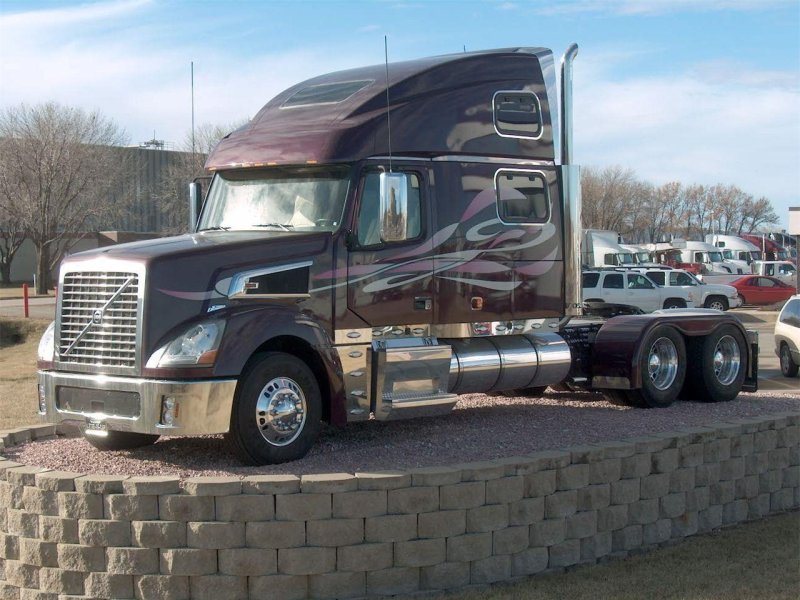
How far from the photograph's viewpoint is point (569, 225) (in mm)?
10562

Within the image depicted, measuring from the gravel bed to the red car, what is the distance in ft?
97.1

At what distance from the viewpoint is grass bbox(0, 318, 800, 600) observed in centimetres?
723

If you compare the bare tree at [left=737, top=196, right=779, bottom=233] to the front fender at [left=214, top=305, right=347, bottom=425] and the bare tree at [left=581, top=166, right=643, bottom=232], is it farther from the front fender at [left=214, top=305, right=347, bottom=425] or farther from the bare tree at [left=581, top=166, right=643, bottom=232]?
the front fender at [left=214, top=305, right=347, bottom=425]

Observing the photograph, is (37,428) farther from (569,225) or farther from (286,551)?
(569,225)

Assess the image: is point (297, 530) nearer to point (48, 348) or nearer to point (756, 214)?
point (48, 348)

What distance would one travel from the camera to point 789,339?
59.0 feet

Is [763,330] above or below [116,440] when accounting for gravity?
below

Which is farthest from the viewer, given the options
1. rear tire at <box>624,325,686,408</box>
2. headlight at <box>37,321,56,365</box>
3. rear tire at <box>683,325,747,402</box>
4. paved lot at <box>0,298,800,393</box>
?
paved lot at <box>0,298,800,393</box>

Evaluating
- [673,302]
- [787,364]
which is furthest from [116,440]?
[673,302]

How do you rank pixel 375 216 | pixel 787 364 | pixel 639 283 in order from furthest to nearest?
pixel 639 283
pixel 787 364
pixel 375 216

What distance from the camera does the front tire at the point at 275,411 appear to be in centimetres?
757

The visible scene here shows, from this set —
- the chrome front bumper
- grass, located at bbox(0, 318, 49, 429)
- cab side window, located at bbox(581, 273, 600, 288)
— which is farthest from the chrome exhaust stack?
cab side window, located at bbox(581, 273, 600, 288)

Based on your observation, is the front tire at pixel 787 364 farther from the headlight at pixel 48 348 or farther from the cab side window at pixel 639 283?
the cab side window at pixel 639 283

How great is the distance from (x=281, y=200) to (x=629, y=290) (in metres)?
24.5
